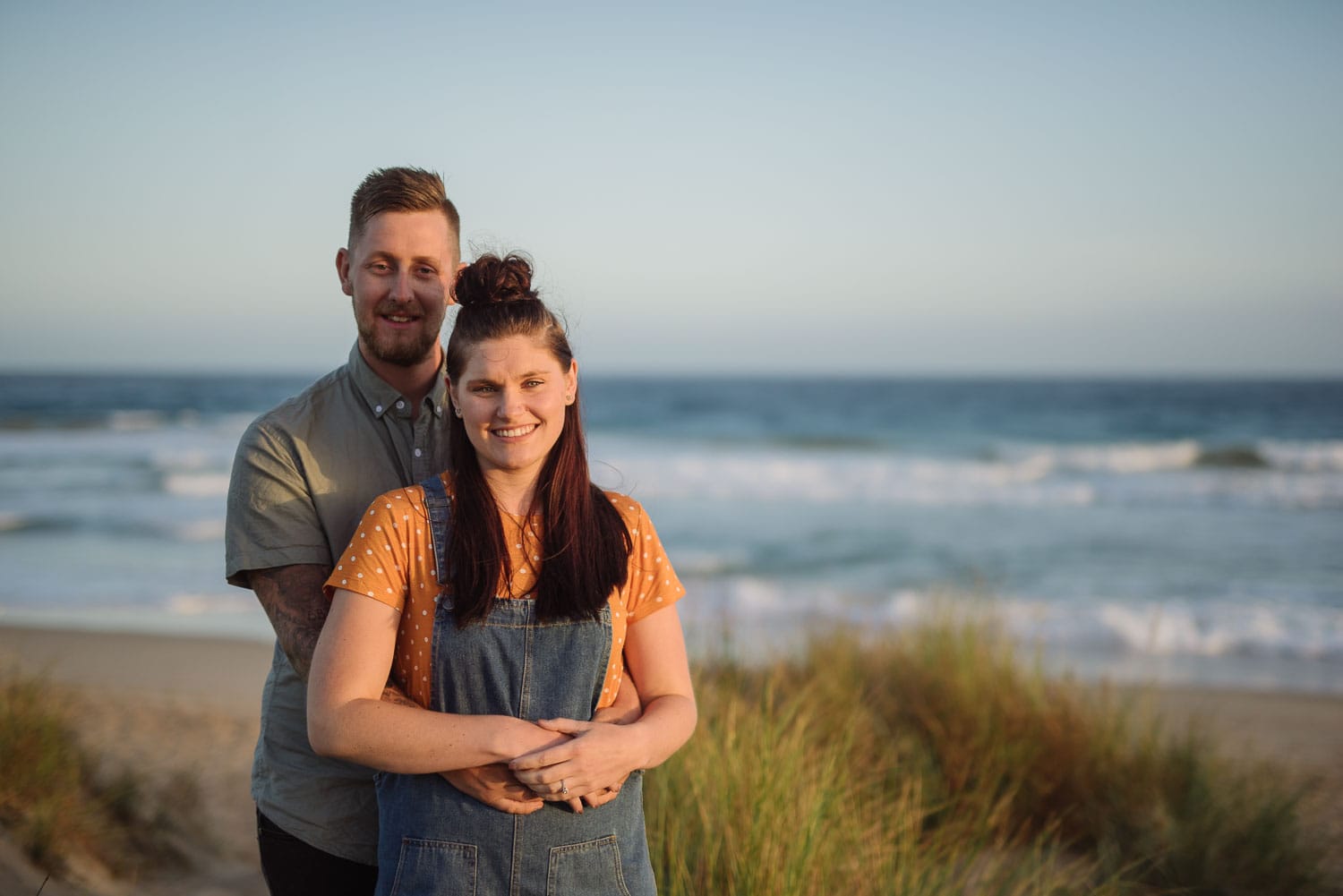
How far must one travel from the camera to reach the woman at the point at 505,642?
1.93 m

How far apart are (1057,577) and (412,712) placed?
11.3 m

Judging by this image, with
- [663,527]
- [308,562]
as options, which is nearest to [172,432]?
[663,527]

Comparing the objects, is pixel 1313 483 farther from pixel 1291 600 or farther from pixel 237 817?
pixel 237 817

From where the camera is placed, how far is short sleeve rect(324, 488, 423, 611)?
1.97 meters

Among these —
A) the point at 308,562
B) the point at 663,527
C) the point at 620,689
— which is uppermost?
the point at 308,562

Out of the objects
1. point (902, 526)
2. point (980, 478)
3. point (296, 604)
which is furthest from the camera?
point (980, 478)

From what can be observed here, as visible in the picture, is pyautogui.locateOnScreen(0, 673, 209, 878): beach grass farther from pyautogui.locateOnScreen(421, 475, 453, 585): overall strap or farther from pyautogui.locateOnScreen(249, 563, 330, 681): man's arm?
pyautogui.locateOnScreen(421, 475, 453, 585): overall strap

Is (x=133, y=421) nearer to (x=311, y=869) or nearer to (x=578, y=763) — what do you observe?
(x=311, y=869)

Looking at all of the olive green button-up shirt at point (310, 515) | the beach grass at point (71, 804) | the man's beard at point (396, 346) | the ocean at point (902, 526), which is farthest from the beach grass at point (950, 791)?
the beach grass at point (71, 804)

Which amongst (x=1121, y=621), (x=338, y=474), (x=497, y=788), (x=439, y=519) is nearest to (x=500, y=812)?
(x=497, y=788)

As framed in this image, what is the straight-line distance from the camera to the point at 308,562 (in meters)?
2.38

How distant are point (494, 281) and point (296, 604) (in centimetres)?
88

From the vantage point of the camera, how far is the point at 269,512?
237 centimetres

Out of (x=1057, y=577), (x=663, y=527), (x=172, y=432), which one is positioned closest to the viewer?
(x=1057, y=577)
